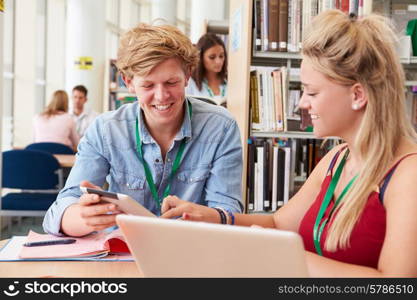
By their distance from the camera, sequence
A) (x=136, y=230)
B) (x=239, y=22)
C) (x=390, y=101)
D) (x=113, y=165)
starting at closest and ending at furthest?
(x=136, y=230) < (x=390, y=101) < (x=113, y=165) < (x=239, y=22)

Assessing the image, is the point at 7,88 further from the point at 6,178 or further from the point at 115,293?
the point at 115,293

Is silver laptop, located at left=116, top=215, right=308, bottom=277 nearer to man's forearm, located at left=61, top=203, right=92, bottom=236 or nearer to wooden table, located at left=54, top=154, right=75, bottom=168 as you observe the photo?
man's forearm, located at left=61, top=203, right=92, bottom=236

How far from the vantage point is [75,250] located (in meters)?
1.44

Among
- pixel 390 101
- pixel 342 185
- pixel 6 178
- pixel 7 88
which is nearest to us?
pixel 390 101

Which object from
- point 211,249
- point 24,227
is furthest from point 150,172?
point 24,227

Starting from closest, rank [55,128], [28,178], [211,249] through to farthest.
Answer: [211,249] < [28,178] < [55,128]

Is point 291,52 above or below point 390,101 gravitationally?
above

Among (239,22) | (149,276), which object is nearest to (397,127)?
(149,276)

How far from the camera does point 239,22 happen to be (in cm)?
306

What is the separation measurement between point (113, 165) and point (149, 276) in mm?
840

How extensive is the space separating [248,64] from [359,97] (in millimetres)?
1509

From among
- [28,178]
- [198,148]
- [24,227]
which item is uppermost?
[198,148]

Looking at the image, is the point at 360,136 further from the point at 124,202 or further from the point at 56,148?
the point at 56,148

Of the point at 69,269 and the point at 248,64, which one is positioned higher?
the point at 248,64
